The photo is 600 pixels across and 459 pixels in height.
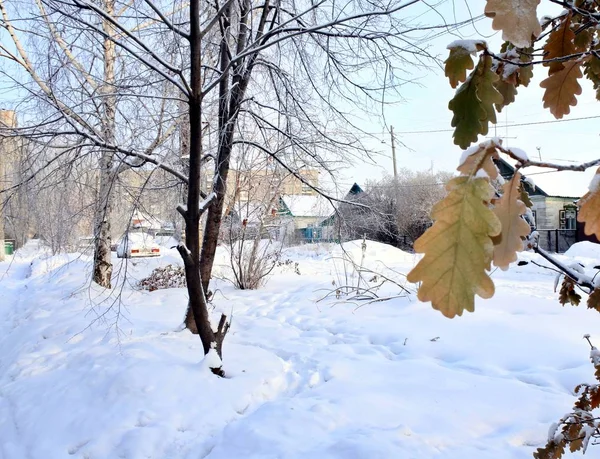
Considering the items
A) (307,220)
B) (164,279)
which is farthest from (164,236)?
(307,220)

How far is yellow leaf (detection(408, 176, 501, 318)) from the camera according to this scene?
34 centimetres

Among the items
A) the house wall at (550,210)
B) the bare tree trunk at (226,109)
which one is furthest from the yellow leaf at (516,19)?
the house wall at (550,210)

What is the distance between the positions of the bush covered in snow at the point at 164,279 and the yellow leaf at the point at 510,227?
27.9 feet

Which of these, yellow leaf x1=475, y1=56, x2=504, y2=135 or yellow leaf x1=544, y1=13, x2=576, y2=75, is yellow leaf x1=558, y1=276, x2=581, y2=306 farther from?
yellow leaf x1=475, y1=56, x2=504, y2=135

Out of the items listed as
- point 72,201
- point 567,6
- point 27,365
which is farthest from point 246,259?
point 567,6

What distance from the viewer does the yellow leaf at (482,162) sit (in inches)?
15.6

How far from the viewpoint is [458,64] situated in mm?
570

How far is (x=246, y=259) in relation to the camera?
27.1ft

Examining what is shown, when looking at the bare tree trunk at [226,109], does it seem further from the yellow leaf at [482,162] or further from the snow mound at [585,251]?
the snow mound at [585,251]

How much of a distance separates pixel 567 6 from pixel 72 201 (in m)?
5.41

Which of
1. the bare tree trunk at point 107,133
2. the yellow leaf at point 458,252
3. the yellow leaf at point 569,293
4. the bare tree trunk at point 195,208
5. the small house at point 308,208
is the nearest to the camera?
the yellow leaf at point 458,252

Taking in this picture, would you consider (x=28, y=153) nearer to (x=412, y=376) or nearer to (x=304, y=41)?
(x=304, y=41)

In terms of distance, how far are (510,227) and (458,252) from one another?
107mm

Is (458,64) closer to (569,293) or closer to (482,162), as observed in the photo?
(482,162)
